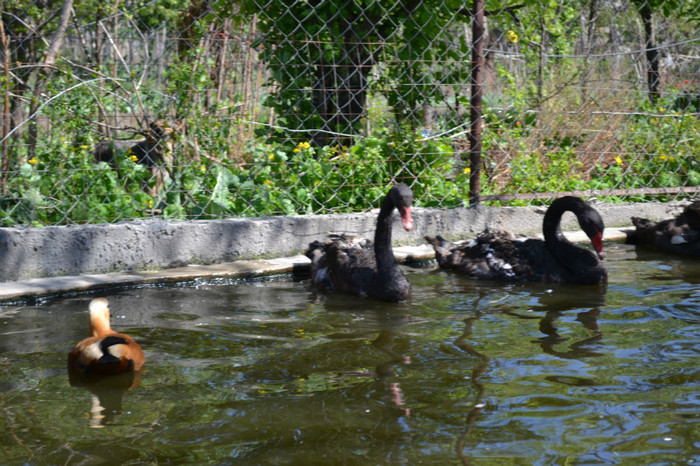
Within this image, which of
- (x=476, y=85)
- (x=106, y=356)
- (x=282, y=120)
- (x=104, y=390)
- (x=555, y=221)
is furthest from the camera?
(x=282, y=120)

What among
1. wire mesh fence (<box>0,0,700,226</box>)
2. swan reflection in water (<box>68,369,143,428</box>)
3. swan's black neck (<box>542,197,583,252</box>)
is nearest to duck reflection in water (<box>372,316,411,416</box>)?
swan reflection in water (<box>68,369,143,428</box>)

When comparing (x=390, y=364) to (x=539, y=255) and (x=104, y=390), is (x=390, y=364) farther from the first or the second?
(x=539, y=255)

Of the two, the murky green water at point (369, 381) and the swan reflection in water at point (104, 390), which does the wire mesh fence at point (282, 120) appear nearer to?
the murky green water at point (369, 381)

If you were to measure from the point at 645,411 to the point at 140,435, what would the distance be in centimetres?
204

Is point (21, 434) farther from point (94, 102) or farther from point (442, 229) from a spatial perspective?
point (442, 229)

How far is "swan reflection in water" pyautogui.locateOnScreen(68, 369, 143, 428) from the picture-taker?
345 cm

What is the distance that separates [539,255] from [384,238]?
1.37 metres

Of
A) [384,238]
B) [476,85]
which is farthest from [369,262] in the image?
[476,85]

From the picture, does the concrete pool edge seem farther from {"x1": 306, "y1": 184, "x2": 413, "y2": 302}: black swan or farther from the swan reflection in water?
the swan reflection in water

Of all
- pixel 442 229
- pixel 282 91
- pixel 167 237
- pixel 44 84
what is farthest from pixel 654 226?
pixel 44 84

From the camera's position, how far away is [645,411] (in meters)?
3.40

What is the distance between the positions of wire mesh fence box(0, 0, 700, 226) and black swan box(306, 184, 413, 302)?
107 cm

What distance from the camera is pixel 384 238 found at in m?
5.84

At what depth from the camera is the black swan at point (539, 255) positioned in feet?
20.4
